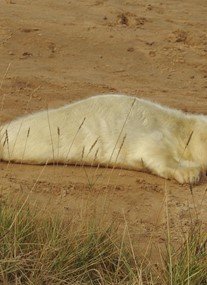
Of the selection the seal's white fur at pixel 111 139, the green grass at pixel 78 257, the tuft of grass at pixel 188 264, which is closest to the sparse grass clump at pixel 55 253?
the green grass at pixel 78 257

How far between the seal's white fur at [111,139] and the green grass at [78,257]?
1605 millimetres

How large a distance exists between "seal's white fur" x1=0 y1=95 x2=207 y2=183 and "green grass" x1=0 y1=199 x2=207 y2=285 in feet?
5.26

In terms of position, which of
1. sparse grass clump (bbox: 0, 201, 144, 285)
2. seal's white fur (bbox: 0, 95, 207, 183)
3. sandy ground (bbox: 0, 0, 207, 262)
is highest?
sparse grass clump (bbox: 0, 201, 144, 285)

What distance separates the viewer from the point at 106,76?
9406mm

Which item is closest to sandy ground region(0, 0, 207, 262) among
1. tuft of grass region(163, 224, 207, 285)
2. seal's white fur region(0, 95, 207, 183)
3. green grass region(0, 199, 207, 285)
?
seal's white fur region(0, 95, 207, 183)

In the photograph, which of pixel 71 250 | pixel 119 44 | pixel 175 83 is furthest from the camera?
pixel 119 44

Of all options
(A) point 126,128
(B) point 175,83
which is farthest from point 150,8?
(A) point 126,128

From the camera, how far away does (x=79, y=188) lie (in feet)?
19.7

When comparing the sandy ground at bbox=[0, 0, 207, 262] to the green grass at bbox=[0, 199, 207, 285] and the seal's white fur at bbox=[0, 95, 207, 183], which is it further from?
the green grass at bbox=[0, 199, 207, 285]

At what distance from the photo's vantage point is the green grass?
4.36 meters

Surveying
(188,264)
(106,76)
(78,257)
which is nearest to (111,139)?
(78,257)

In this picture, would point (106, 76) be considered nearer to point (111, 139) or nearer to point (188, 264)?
point (111, 139)

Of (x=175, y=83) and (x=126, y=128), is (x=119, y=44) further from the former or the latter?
(x=126, y=128)

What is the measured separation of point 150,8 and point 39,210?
801 centimetres
